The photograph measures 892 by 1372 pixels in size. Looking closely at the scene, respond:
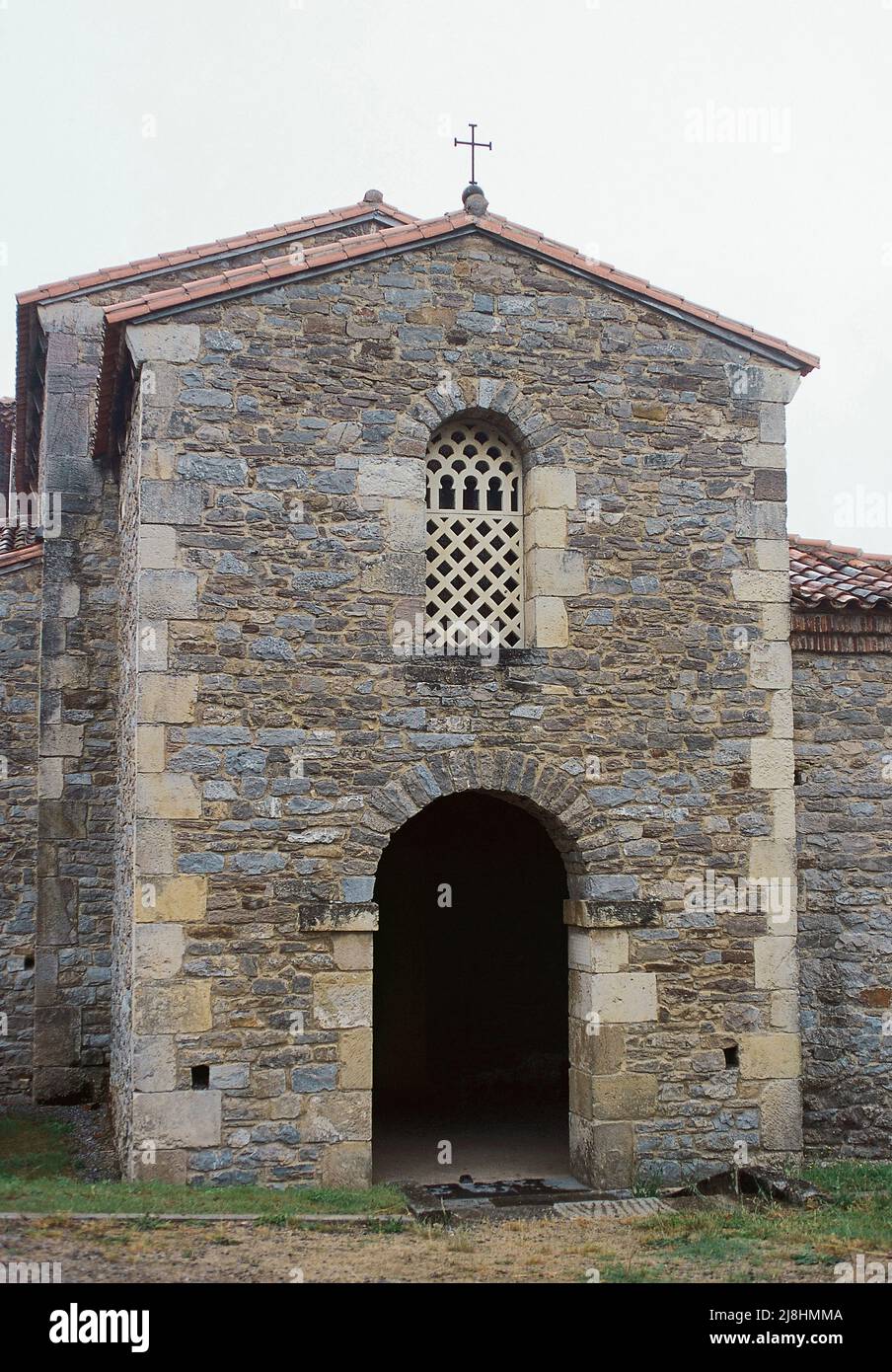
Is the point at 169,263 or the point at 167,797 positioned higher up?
the point at 169,263

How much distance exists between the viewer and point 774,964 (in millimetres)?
8836

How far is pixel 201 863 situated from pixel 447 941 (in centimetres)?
477

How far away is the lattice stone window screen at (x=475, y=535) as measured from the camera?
8734 mm

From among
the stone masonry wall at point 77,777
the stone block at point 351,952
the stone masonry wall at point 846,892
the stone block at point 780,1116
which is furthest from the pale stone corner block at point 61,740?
the stone block at point 780,1116

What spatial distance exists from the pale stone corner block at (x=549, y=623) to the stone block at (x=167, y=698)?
2.22m

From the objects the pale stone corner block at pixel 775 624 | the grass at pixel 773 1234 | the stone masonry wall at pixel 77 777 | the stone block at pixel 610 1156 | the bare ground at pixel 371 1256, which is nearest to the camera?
the bare ground at pixel 371 1256

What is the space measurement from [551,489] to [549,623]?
2.97ft

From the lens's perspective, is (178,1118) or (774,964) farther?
(774,964)

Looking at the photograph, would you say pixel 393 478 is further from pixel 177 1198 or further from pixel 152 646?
pixel 177 1198

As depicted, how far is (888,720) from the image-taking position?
32.4ft

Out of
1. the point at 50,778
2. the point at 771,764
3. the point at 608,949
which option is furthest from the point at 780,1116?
the point at 50,778

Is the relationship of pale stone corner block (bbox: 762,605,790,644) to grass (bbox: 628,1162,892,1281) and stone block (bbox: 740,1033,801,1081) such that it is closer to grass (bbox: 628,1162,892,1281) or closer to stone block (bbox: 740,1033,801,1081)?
stone block (bbox: 740,1033,801,1081)

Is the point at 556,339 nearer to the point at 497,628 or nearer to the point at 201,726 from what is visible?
the point at 497,628

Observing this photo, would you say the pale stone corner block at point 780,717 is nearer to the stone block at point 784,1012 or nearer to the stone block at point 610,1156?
the stone block at point 784,1012
